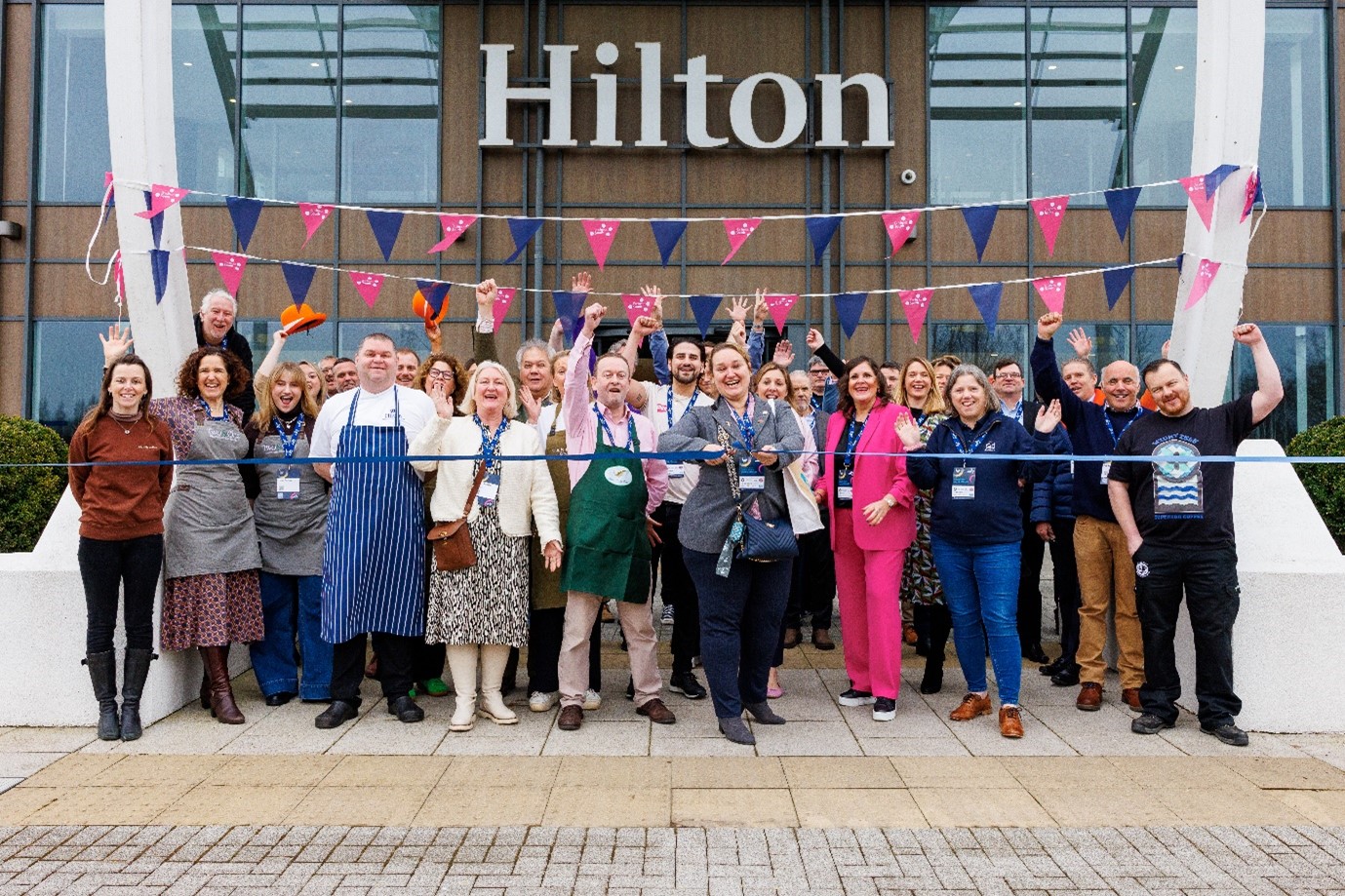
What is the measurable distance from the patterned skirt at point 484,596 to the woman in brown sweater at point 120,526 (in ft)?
4.64

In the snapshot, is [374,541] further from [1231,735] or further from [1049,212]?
[1049,212]

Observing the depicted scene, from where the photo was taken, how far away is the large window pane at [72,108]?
1334 cm

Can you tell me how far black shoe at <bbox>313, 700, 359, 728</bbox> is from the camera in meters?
5.55

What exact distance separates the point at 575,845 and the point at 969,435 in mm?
3000

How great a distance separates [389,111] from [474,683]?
9.88 metres

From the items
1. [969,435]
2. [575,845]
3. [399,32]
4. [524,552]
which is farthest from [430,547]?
[399,32]

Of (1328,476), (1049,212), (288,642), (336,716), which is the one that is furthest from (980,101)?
(336,716)

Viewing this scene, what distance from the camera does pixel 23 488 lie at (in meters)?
9.94

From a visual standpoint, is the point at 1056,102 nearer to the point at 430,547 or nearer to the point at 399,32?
the point at 399,32

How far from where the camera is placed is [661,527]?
21.6ft

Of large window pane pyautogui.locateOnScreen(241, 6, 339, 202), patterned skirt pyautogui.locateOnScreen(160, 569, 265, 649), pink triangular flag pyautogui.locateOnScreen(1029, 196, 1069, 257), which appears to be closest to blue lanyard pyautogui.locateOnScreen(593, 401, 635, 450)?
patterned skirt pyautogui.locateOnScreen(160, 569, 265, 649)

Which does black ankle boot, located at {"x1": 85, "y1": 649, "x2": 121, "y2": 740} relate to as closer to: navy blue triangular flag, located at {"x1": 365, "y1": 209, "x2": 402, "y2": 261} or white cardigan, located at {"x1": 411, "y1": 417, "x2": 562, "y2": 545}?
white cardigan, located at {"x1": 411, "y1": 417, "x2": 562, "y2": 545}

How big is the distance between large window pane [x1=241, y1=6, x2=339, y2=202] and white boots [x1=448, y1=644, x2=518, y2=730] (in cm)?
936

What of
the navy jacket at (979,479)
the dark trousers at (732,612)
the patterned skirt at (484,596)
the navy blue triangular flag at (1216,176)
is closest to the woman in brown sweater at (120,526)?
the patterned skirt at (484,596)
